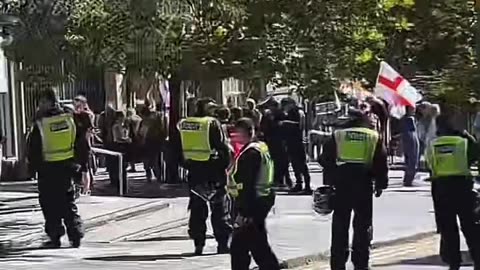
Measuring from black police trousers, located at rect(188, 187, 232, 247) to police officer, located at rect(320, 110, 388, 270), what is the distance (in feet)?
6.58

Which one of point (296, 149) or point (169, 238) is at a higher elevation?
point (296, 149)

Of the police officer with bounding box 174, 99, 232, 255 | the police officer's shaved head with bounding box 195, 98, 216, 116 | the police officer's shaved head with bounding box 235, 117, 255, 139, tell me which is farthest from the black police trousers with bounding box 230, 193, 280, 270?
the police officer's shaved head with bounding box 195, 98, 216, 116

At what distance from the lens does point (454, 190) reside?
11.5m

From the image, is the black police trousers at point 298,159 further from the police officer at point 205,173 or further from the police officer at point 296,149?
the police officer at point 205,173

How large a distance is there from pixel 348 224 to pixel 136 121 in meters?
13.0

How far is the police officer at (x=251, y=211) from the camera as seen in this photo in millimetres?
10258

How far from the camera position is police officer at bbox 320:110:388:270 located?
11.2 meters

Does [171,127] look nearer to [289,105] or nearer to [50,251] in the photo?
[289,105]

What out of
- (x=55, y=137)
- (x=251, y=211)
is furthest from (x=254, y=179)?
(x=55, y=137)

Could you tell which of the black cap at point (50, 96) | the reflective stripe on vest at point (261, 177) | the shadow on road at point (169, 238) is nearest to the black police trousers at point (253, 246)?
the reflective stripe on vest at point (261, 177)

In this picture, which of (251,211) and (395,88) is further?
(395,88)

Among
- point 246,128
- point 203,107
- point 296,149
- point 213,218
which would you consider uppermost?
point 203,107

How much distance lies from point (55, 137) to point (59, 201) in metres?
0.75

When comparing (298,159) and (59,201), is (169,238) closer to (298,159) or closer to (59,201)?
(59,201)
